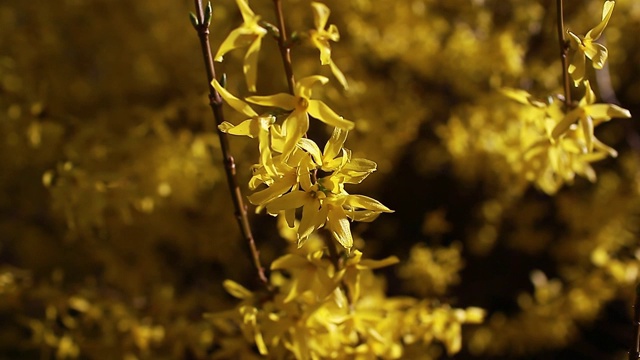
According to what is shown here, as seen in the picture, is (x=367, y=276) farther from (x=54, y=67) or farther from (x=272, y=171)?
(x=54, y=67)

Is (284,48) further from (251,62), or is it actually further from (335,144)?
(335,144)

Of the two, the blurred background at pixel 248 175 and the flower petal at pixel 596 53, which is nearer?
the flower petal at pixel 596 53

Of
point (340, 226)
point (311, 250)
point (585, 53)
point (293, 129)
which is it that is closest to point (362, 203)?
point (340, 226)

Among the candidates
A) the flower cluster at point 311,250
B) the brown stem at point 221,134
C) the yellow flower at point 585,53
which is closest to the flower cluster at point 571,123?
the yellow flower at point 585,53

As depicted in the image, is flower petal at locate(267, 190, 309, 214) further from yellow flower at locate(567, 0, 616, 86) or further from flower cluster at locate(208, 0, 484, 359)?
yellow flower at locate(567, 0, 616, 86)

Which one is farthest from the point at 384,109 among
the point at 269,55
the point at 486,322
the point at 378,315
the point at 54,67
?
the point at 54,67

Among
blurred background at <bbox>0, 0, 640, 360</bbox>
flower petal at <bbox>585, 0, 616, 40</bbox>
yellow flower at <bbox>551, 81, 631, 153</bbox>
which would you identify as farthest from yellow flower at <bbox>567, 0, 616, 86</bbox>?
blurred background at <bbox>0, 0, 640, 360</bbox>

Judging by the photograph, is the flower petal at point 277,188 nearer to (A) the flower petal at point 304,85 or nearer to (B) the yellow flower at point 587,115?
(A) the flower petal at point 304,85
